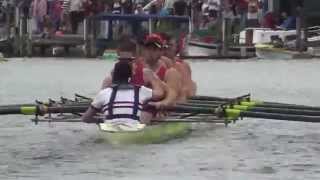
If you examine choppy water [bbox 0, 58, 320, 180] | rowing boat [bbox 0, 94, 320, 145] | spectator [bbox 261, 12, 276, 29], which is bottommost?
choppy water [bbox 0, 58, 320, 180]

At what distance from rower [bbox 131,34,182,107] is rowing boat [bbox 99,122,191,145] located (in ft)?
1.12

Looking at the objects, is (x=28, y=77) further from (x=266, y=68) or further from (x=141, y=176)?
(x=141, y=176)

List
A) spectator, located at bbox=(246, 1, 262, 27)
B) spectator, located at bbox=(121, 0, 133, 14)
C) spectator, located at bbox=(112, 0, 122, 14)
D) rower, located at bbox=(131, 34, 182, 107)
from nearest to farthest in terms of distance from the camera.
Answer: rower, located at bbox=(131, 34, 182, 107) → spectator, located at bbox=(112, 0, 122, 14) → spectator, located at bbox=(121, 0, 133, 14) → spectator, located at bbox=(246, 1, 262, 27)

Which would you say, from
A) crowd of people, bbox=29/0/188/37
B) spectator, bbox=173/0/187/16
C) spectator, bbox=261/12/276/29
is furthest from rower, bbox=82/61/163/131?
A: spectator, bbox=261/12/276/29

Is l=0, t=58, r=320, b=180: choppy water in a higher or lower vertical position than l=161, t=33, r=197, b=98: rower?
lower

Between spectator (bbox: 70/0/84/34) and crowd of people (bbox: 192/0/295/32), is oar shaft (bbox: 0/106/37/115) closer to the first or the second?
spectator (bbox: 70/0/84/34)

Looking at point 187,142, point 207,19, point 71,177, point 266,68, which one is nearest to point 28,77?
point 266,68

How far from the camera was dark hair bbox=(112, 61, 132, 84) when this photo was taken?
1101 cm

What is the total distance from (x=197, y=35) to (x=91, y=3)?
3499 millimetres

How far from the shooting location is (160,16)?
28109 millimetres

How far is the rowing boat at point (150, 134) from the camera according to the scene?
11141 millimetres

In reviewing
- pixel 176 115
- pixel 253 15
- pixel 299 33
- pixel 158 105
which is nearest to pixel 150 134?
pixel 158 105

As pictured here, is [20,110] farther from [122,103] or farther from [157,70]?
[157,70]

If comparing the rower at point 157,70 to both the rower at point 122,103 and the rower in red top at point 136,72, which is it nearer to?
the rower in red top at point 136,72
